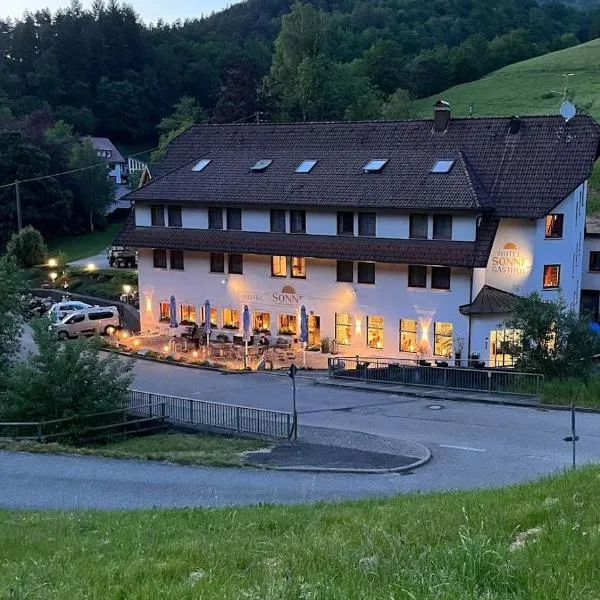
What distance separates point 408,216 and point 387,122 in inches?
299

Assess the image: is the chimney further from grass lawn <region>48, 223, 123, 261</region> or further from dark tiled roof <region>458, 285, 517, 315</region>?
grass lawn <region>48, 223, 123, 261</region>

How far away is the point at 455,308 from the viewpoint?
119 feet

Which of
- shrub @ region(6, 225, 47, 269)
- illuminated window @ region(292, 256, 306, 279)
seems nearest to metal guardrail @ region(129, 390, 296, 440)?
illuminated window @ region(292, 256, 306, 279)

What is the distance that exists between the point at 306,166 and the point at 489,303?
12.5m

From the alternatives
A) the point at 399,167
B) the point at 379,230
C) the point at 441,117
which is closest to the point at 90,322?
the point at 379,230

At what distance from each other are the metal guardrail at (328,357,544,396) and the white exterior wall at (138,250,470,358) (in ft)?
11.5

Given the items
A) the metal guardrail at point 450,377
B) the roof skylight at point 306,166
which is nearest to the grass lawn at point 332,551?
the metal guardrail at point 450,377

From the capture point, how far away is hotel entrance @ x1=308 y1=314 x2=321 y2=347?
40.3 m

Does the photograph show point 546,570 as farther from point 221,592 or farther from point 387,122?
point 387,122

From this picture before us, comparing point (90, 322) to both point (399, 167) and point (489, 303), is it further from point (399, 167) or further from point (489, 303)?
point (489, 303)

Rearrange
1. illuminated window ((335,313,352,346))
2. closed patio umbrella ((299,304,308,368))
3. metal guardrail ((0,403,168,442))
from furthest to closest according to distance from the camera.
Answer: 1. illuminated window ((335,313,352,346))
2. closed patio umbrella ((299,304,308,368))
3. metal guardrail ((0,403,168,442))

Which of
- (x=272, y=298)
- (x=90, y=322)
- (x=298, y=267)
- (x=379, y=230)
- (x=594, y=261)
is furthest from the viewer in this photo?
(x=594, y=261)

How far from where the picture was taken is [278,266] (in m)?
41.4

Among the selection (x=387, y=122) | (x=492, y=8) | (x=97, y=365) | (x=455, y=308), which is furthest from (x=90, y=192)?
(x=492, y=8)
